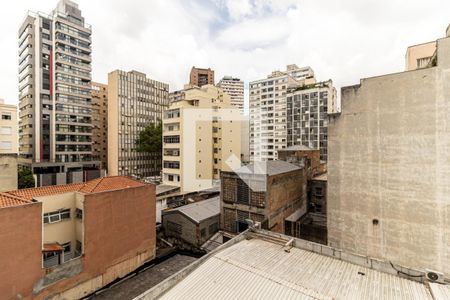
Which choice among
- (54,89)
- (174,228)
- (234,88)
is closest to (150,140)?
(54,89)

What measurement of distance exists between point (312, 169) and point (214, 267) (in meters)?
22.5

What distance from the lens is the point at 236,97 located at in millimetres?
115062

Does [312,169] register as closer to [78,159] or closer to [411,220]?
[411,220]

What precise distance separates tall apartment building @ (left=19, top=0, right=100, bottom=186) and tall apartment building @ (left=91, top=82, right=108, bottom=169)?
11003 mm

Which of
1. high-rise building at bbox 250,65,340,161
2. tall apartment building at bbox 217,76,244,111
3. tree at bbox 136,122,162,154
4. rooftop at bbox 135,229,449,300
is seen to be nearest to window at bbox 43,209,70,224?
rooftop at bbox 135,229,449,300

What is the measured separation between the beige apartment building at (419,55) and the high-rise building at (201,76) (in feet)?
299

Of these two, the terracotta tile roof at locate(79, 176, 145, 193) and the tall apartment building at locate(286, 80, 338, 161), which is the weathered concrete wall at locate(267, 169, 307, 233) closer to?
the terracotta tile roof at locate(79, 176, 145, 193)

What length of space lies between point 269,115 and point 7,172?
53.5 meters

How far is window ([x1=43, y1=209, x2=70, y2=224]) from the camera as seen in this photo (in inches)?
549

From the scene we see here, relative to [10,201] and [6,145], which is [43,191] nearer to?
[10,201]

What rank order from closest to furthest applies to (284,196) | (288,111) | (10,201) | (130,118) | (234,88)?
(10,201) < (284,196) < (130,118) < (288,111) < (234,88)

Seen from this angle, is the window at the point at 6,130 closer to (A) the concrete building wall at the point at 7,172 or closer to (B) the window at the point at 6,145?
(B) the window at the point at 6,145

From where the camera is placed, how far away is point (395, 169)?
1289 cm

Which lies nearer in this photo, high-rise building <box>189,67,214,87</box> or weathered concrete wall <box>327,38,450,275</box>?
weathered concrete wall <box>327,38,450,275</box>
